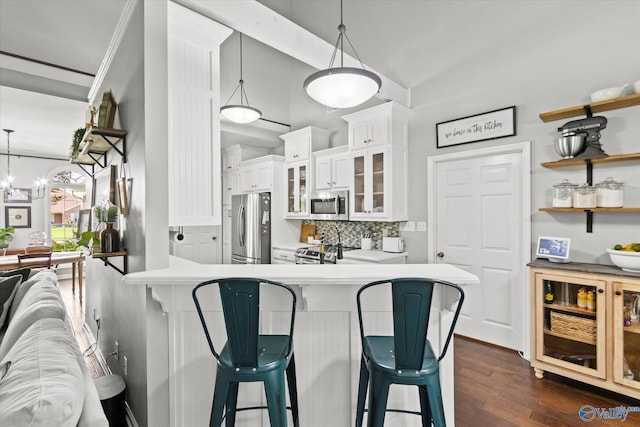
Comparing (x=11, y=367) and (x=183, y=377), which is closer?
(x=11, y=367)

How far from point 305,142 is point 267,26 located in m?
2.33

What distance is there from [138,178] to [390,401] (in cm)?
195

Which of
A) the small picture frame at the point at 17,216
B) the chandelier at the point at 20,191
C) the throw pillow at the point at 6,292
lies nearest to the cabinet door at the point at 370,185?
the throw pillow at the point at 6,292

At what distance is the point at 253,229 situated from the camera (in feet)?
17.0

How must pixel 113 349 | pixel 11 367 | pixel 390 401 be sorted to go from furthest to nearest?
1. pixel 113 349
2. pixel 390 401
3. pixel 11 367

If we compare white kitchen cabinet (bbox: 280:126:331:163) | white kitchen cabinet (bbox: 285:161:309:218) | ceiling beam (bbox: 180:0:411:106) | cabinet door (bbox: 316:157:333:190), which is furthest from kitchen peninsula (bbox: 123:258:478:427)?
white kitchen cabinet (bbox: 280:126:331:163)

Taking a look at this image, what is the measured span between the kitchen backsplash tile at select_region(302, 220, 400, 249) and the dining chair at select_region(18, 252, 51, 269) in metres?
3.94

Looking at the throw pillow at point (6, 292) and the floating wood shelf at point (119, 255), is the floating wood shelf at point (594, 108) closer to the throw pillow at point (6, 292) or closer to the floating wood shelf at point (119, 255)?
the floating wood shelf at point (119, 255)

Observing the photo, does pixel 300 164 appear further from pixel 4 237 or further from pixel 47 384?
pixel 4 237

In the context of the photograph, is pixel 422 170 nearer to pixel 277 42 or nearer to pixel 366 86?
pixel 366 86

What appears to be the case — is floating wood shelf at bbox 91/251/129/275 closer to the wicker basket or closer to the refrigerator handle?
the refrigerator handle

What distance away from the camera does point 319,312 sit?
176 centimetres

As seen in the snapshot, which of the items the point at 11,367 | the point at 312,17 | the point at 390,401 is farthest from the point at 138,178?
the point at 312,17

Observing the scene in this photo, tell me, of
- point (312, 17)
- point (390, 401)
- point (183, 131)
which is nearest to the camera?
point (390, 401)
